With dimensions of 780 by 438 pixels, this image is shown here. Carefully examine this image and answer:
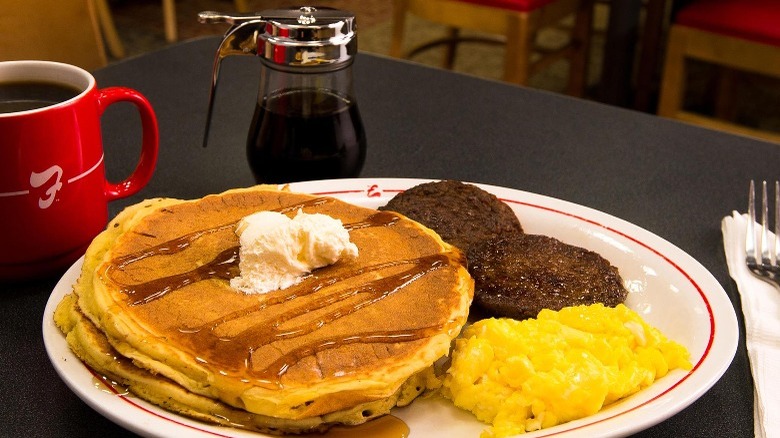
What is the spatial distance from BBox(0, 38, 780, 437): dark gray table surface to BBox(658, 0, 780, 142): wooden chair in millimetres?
1394

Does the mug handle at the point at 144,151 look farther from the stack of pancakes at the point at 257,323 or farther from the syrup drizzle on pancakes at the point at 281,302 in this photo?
the syrup drizzle on pancakes at the point at 281,302

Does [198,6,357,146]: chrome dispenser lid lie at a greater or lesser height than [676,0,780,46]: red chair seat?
greater

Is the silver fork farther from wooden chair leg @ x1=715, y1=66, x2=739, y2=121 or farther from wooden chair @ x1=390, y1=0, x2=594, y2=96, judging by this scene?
wooden chair leg @ x1=715, y1=66, x2=739, y2=121

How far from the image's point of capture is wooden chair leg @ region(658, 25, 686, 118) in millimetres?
3354

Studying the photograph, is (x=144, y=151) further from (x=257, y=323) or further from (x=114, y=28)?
(x=114, y=28)

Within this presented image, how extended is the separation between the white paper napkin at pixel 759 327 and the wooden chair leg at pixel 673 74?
2.05 m

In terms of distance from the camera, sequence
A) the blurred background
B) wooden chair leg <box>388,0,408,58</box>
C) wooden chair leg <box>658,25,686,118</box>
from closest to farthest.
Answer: the blurred background < wooden chair leg <box>658,25,686,118</box> < wooden chair leg <box>388,0,408,58</box>

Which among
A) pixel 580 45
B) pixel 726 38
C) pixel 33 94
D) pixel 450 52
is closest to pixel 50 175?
pixel 33 94

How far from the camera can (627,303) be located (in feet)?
4.13

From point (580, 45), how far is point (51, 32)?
2.72 meters

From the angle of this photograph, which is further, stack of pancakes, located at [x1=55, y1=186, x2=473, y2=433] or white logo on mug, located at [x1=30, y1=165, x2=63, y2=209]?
white logo on mug, located at [x1=30, y1=165, x2=63, y2=209]

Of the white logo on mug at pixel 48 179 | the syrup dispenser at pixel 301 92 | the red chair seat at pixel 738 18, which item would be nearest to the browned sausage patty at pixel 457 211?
the syrup dispenser at pixel 301 92

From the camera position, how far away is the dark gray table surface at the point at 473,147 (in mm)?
1585

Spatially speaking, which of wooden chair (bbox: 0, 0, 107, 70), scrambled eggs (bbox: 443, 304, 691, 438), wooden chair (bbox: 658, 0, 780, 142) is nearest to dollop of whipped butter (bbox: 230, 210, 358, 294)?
scrambled eggs (bbox: 443, 304, 691, 438)
